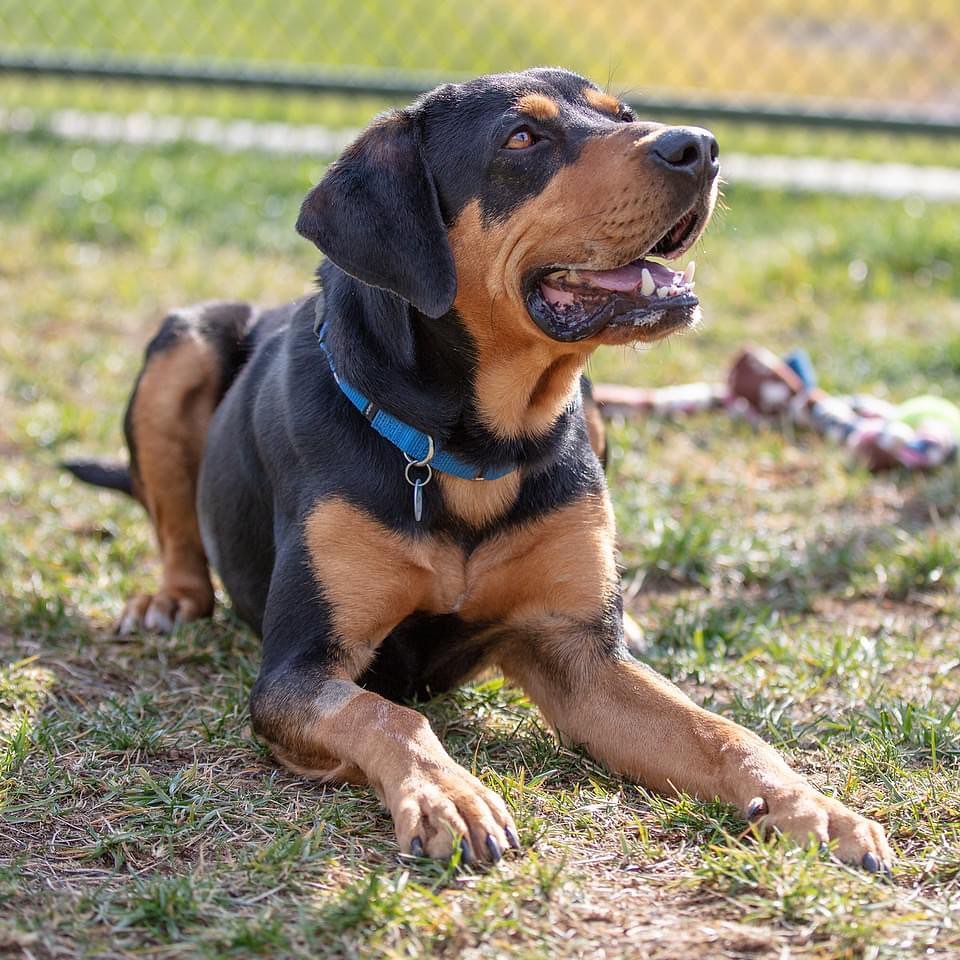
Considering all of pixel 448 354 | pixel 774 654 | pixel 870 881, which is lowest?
pixel 774 654

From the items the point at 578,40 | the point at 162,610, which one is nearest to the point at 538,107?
the point at 162,610

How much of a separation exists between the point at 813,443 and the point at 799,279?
219 centimetres

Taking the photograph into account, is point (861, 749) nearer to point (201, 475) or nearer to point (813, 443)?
point (201, 475)

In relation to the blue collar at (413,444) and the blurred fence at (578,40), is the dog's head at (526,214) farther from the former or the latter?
the blurred fence at (578,40)

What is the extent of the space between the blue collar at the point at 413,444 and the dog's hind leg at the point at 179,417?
133 cm

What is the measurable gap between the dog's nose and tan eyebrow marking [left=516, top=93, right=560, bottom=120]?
1.25 ft

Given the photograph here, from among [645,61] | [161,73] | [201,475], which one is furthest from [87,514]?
[645,61]

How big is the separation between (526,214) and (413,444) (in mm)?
664

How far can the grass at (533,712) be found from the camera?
119 inches

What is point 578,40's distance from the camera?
13578mm

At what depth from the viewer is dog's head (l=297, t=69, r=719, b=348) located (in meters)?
3.73

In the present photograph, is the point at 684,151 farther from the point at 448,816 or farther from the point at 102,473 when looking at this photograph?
the point at 102,473

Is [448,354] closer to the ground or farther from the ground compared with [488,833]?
farther from the ground

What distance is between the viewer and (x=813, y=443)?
646 centimetres
